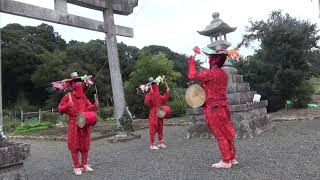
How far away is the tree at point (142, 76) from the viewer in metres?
21.2

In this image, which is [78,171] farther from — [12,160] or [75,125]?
[12,160]

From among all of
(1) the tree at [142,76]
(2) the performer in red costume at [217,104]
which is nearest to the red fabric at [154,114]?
(2) the performer in red costume at [217,104]

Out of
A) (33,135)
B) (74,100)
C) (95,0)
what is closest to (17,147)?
(74,100)

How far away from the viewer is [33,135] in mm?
15859

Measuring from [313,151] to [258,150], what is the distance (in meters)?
1.02

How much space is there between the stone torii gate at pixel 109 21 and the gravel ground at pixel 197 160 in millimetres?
1986

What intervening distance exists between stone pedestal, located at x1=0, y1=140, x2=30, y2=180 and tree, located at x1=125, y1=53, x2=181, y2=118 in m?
15.9

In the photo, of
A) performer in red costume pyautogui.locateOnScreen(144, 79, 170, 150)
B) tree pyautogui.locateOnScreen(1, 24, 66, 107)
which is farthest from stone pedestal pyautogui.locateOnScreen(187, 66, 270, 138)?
tree pyautogui.locateOnScreen(1, 24, 66, 107)

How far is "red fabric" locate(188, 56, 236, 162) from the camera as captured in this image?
6105 millimetres

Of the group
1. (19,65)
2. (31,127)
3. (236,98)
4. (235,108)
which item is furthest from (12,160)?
(19,65)

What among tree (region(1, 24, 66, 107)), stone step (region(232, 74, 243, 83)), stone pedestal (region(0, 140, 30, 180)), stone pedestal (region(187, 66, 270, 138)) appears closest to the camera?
stone pedestal (region(0, 140, 30, 180))

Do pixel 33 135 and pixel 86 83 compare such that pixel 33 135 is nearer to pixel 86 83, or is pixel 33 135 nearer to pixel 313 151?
pixel 86 83

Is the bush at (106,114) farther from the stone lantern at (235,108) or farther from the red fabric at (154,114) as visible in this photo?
the red fabric at (154,114)

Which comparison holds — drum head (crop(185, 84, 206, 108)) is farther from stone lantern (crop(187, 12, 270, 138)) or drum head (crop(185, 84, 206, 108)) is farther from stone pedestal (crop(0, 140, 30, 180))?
stone lantern (crop(187, 12, 270, 138))
